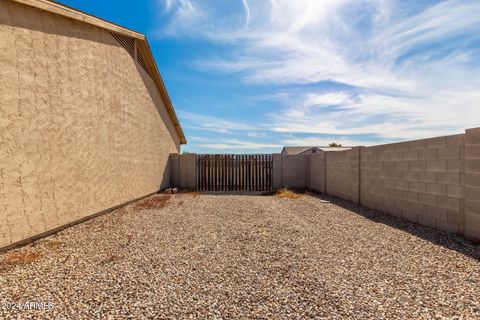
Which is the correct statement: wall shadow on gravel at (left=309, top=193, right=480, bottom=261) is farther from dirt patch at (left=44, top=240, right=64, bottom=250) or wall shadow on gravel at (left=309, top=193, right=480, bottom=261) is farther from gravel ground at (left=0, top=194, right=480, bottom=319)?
dirt patch at (left=44, top=240, right=64, bottom=250)

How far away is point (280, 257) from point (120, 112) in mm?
7529

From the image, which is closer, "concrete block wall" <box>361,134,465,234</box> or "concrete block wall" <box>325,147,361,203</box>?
"concrete block wall" <box>361,134,465,234</box>

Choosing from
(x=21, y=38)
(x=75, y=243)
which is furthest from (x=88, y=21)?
(x=75, y=243)

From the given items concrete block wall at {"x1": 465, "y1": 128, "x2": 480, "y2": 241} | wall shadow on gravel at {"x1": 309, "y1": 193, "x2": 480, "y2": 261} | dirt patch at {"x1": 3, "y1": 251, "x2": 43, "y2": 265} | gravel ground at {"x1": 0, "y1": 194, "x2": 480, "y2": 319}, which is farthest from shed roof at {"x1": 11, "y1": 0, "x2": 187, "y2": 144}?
wall shadow on gravel at {"x1": 309, "y1": 193, "x2": 480, "y2": 261}

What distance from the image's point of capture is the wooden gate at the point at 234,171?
15117 millimetres

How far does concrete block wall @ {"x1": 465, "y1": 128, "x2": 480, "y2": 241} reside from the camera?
4.97 m

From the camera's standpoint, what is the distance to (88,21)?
23.0 ft

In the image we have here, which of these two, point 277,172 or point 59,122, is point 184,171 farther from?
point 59,122

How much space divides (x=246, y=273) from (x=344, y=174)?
27.9 feet

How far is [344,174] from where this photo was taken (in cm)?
1088

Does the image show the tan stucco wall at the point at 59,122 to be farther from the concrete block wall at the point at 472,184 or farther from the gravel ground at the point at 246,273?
the concrete block wall at the point at 472,184

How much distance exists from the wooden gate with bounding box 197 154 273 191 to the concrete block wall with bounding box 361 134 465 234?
22.8 feet

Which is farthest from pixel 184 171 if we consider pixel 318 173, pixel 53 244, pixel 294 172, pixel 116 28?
pixel 53 244

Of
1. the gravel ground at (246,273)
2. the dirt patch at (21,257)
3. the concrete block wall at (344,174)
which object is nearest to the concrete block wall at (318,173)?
the concrete block wall at (344,174)
